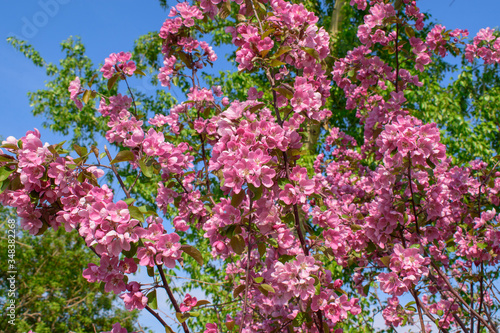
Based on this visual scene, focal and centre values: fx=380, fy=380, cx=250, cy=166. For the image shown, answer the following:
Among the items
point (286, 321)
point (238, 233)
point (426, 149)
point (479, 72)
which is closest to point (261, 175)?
point (238, 233)

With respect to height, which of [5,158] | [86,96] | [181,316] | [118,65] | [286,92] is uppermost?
[118,65]

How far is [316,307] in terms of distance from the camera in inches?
61.7

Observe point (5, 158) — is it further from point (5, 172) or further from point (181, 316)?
point (181, 316)

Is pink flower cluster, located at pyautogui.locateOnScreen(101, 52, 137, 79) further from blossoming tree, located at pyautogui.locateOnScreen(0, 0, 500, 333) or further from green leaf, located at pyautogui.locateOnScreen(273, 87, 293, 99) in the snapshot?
green leaf, located at pyautogui.locateOnScreen(273, 87, 293, 99)

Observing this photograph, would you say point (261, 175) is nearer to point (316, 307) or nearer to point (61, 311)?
point (316, 307)

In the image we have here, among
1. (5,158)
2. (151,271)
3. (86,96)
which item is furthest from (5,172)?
(86,96)

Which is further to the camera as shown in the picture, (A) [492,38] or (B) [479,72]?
(B) [479,72]

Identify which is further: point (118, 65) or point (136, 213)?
point (118, 65)

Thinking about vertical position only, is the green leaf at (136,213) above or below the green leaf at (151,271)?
above

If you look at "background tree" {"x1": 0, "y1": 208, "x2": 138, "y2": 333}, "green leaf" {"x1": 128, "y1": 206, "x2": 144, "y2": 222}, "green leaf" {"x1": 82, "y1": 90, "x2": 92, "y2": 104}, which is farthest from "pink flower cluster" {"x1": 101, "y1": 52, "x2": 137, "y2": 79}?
"background tree" {"x1": 0, "y1": 208, "x2": 138, "y2": 333}

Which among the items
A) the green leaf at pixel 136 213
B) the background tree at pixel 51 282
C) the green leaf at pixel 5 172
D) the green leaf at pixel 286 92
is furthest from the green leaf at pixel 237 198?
the background tree at pixel 51 282

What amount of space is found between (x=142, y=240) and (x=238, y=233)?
0.35 meters

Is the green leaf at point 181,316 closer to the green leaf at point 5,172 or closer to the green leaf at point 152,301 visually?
the green leaf at point 152,301

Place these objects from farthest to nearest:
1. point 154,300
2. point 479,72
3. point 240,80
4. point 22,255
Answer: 1. point 22,255
2. point 479,72
3. point 240,80
4. point 154,300
